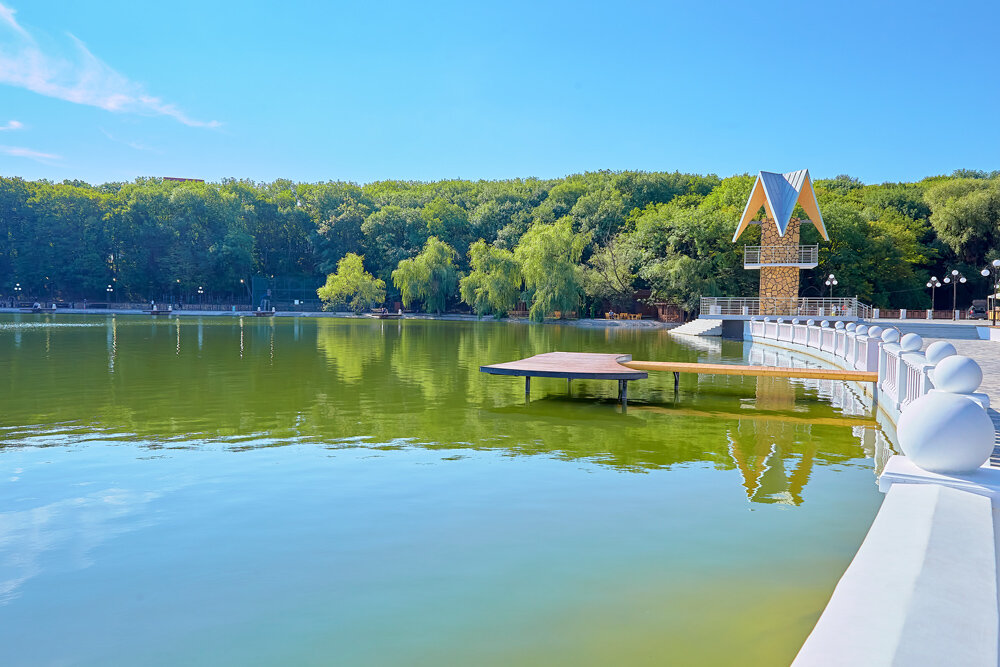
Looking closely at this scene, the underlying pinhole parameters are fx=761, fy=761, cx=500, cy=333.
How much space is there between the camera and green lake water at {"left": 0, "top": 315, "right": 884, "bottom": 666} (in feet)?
14.0

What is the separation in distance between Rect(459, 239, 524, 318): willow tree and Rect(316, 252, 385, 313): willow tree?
15.7 metres

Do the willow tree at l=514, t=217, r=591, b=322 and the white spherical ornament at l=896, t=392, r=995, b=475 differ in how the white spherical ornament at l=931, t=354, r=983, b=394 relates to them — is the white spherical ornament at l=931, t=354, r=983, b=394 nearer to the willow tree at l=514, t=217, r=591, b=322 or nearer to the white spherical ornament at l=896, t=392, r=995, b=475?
the white spherical ornament at l=896, t=392, r=995, b=475

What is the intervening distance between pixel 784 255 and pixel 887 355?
1393 inches

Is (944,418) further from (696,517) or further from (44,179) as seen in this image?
(44,179)

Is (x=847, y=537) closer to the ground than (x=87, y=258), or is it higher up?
closer to the ground

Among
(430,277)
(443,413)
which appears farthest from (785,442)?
(430,277)

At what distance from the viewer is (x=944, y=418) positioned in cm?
420

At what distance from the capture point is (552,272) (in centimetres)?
5716

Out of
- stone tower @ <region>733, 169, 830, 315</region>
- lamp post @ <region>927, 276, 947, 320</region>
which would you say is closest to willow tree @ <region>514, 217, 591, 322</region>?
stone tower @ <region>733, 169, 830, 315</region>

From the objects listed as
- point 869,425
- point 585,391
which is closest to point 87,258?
point 585,391

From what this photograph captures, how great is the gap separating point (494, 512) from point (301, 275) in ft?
299

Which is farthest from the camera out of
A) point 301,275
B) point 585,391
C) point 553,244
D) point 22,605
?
point 301,275

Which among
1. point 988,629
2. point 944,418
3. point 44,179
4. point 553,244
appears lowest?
point 988,629

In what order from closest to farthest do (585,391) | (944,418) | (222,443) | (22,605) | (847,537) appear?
(944,418) < (22,605) < (847,537) < (222,443) < (585,391)
